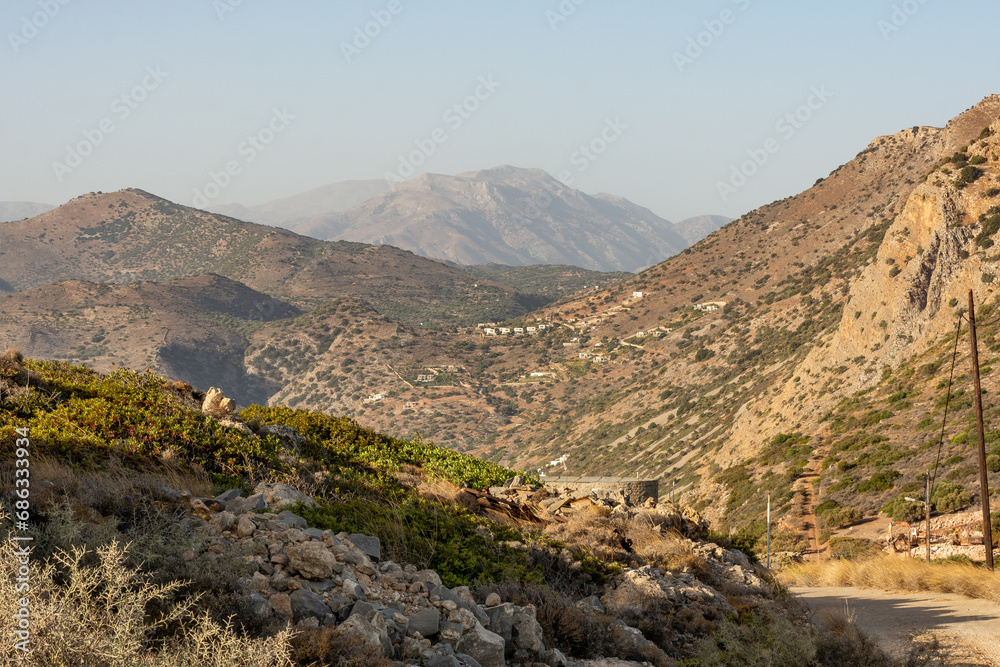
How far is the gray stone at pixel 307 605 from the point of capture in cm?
581

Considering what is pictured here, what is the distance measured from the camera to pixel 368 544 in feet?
25.7

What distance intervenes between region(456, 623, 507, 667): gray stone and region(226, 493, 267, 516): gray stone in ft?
9.01

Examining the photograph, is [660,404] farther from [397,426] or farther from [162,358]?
[162,358]

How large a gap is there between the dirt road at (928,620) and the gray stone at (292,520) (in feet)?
24.8

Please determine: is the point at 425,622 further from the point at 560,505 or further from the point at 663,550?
the point at 560,505

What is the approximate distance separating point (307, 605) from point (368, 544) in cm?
195

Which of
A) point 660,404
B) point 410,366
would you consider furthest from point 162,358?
point 660,404

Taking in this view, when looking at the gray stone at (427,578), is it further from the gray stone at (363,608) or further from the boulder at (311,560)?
the gray stone at (363,608)

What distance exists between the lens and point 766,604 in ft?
34.0

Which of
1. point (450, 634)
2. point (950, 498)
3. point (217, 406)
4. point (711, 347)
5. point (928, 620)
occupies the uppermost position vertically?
point (711, 347)

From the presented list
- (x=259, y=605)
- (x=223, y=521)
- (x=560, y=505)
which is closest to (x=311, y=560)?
(x=223, y=521)

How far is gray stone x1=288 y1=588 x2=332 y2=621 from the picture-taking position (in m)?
5.81

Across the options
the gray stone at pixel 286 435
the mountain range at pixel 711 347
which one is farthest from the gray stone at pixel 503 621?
the mountain range at pixel 711 347

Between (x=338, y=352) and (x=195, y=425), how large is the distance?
134m
